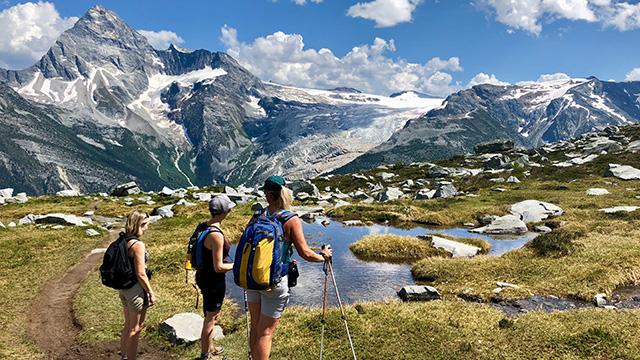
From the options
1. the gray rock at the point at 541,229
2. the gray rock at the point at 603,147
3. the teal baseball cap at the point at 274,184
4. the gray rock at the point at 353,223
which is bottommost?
the gray rock at the point at 541,229

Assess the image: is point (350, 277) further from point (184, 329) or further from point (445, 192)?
point (445, 192)

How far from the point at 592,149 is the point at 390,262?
85.7m

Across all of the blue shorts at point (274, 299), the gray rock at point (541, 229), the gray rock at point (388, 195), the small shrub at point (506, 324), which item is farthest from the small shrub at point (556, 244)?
the gray rock at point (388, 195)

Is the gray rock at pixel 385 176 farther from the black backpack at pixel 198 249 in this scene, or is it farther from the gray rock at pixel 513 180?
the black backpack at pixel 198 249

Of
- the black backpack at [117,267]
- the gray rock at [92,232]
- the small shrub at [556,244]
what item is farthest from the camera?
the gray rock at [92,232]

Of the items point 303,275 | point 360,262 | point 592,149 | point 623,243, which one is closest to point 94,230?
point 303,275

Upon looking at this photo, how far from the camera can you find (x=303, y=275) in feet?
73.5

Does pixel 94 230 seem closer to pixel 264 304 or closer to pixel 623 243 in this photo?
pixel 264 304

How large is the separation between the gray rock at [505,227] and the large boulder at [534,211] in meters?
2.82

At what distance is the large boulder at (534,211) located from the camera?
35.8 m

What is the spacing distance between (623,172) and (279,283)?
67944mm

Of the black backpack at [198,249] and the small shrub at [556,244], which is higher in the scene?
the black backpack at [198,249]

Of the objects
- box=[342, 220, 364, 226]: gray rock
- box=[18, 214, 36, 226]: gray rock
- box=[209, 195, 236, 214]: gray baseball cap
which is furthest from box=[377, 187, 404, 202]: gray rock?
box=[209, 195, 236, 214]: gray baseball cap

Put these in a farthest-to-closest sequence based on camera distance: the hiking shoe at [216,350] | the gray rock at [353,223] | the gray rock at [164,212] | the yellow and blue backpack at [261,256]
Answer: the gray rock at [164,212], the gray rock at [353,223], the hiking shoe at [216,350], the yellow and blue backpack at [261,256]
